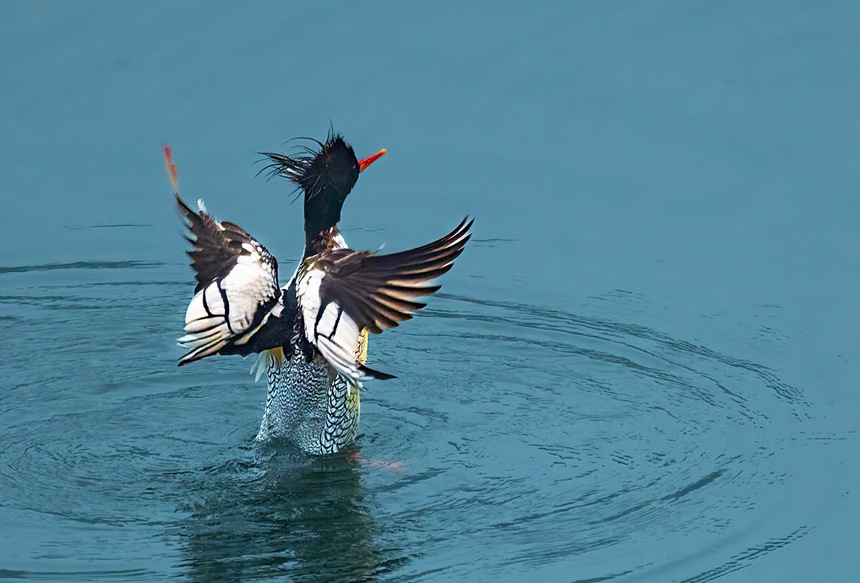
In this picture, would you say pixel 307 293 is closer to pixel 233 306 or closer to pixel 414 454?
pixel 233 306

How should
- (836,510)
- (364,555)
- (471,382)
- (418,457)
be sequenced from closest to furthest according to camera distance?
(364,555)
(836,510)
(418,457)
(471,382)

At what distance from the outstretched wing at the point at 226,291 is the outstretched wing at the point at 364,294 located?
0.42m

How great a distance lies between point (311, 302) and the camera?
323 inches

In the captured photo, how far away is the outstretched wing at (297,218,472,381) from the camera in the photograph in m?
7.95

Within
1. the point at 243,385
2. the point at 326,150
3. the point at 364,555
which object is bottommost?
the point at 364,555

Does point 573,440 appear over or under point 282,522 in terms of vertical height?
over

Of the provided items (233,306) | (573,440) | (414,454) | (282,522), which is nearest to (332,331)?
(233,306)

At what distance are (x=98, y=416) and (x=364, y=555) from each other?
7.97ft

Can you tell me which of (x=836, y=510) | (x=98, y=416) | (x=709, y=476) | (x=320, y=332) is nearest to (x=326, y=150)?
(x=320, y=332)

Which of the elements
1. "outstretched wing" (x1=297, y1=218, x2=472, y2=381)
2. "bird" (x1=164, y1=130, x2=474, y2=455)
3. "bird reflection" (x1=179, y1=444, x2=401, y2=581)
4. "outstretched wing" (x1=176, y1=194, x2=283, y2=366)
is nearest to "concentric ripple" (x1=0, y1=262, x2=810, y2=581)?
"bird reflection" (x1=179, y1=444, x2=401, y2=581)

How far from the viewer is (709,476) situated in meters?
8.52

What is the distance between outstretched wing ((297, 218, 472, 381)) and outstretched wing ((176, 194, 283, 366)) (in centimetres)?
42

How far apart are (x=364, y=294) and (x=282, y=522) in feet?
4.15

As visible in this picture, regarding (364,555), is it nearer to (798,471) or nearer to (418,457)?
(418,457)
